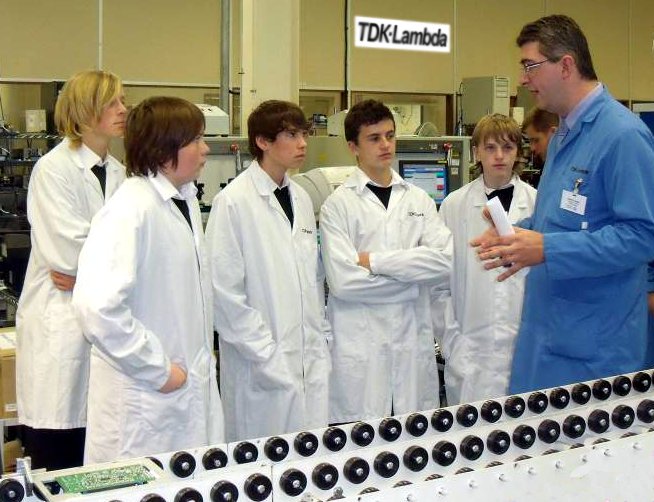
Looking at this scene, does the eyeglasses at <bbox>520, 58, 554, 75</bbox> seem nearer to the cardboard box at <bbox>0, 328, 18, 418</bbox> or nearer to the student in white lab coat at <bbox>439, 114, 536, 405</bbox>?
the student in white lab coat at <bbox>439, 114, 536, 405</bbox>

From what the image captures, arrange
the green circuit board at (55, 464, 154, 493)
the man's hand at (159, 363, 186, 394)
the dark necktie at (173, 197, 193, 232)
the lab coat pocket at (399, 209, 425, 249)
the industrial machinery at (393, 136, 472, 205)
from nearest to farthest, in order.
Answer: the green circuit board at (55, 464, 154, 493), the man's hand at (159, 363, 186, 394), the dark necktie at (173, 197, 193, 232), the lab coat pocket at (399, 209, 425, 249), the industrial machinery at (393, 136, 472, 205)

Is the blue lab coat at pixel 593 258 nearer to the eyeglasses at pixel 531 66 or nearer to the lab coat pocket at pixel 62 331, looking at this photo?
the eyeglasses at pixel 531 66

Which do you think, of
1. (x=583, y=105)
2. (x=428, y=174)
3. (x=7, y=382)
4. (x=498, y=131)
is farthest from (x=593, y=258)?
(x=428, y=174)

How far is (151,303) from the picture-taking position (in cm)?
237

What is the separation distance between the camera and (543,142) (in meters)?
3.76

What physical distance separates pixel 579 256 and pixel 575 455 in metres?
0.54

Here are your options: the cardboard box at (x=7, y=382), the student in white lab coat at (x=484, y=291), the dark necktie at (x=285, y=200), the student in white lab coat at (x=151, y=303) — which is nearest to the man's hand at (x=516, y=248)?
the student in white lab coat at (x=151, y=303)

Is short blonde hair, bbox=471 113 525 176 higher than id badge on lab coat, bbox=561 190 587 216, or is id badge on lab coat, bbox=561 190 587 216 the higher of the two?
short blonde hair, bbox=471 113 525 176

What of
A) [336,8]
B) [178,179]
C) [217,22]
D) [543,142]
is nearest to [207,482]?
[178,179]

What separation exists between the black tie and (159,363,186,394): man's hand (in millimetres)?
1081

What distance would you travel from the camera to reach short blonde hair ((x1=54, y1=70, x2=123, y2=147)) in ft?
10.3

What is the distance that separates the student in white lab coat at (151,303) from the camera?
7.36ft

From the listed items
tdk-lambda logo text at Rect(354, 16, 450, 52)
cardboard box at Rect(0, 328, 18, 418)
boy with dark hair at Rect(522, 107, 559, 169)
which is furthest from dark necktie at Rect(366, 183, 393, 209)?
tdk-lambda logo text at Rect(354, 16, 450, 52)

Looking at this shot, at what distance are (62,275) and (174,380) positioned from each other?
2.89 ft
